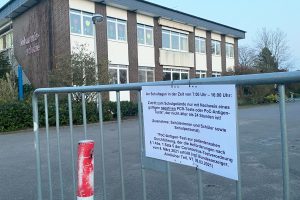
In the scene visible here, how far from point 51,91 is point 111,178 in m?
2.79

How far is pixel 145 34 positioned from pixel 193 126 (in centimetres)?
2705

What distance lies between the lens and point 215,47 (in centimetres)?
3909

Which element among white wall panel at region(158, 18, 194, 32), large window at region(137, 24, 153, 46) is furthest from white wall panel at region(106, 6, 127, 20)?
white wall panel at region(158, 18, 194, 32)

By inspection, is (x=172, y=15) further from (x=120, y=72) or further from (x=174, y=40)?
(x=120, y=72)

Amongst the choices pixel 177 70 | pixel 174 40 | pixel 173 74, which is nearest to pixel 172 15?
pixel 174 40

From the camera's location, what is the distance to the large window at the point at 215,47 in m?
38.5

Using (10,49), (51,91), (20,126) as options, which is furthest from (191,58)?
(51,91)

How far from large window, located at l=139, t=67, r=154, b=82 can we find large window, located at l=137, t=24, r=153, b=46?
6.53 ft

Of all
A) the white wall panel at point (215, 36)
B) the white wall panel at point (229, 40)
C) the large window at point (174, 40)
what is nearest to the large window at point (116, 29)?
the large window at point (174, 40)

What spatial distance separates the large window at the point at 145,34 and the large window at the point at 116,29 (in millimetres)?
1703

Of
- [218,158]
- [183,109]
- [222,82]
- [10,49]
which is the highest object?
[10,49]

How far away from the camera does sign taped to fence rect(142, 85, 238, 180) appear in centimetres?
220

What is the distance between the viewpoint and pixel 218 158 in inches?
90.5

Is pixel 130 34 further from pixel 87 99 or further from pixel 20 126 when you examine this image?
pixel 87 99
